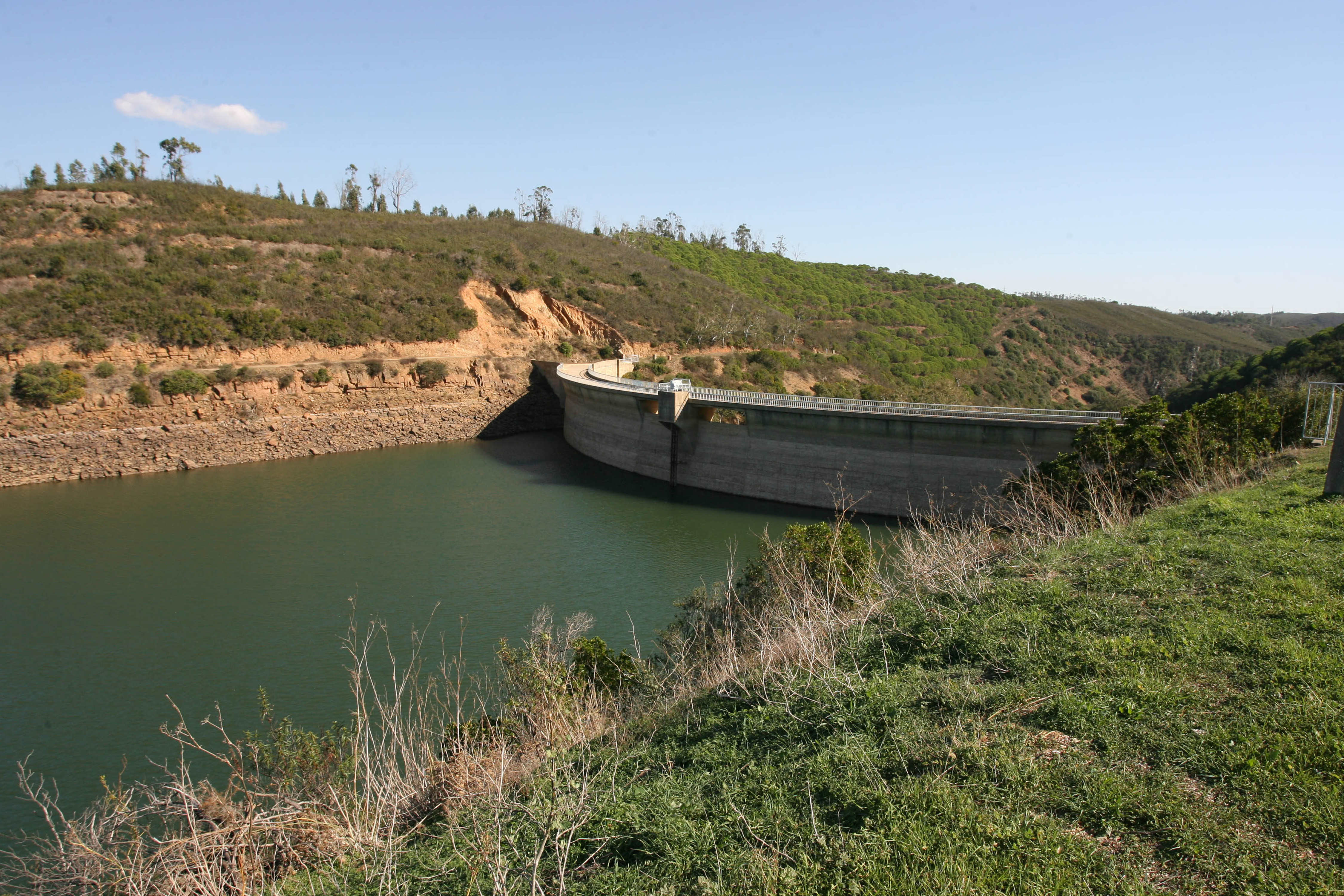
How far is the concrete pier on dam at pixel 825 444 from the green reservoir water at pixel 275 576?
1311mm

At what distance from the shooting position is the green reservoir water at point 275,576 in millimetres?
13867

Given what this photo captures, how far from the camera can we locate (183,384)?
34.8m

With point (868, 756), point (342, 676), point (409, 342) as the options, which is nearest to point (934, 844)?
point (868, 756)

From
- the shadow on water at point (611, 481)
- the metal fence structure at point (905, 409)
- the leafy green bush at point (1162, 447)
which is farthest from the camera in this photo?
→ the shadow on water at point (611, 481)

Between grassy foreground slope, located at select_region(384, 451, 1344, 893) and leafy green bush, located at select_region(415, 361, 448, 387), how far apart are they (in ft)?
124

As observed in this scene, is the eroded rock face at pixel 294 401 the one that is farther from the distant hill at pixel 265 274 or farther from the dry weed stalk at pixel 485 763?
the dry weed stalk at pixel 485 763

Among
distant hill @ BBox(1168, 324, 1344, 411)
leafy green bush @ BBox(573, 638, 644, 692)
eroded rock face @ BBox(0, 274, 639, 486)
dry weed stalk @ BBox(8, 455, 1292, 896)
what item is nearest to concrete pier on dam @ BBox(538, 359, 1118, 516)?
distant hill @ BBox(1168, 324, 1344, 411)

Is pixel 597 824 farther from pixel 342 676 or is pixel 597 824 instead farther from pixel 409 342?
pixel 409 342

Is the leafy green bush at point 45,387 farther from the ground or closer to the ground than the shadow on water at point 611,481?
farther from the ground

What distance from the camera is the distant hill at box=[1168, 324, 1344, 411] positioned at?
2959 centimetres

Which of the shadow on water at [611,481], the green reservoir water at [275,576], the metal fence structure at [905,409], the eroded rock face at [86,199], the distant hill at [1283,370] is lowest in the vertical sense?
the green reservoir water at [275,576]

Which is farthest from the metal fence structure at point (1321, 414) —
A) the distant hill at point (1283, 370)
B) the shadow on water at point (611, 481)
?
the distant hill at point (1283, 370)

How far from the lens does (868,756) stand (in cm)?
567

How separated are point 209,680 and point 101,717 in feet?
5.72
